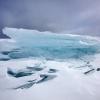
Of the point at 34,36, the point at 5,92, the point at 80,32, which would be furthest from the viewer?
the point at 80,32

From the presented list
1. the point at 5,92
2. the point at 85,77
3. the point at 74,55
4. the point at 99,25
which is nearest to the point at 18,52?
the point at 5,92

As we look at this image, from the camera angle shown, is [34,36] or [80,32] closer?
[34,36]

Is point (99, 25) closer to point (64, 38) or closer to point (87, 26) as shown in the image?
point (87, 26)

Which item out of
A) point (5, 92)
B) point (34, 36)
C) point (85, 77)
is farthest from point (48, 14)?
point (5, 92)

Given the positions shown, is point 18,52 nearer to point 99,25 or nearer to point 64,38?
point 64,38

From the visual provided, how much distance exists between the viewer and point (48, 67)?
141 cm

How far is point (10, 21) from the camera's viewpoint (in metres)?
1.41

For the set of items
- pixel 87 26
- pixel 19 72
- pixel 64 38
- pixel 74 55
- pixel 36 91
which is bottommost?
pixel 36 91

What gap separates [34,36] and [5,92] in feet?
1.52

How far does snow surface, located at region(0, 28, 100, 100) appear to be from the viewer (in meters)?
1.34

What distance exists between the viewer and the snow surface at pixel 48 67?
134 centimetres

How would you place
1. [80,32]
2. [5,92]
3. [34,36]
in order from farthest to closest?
[80,32] → [34,36] → [5,92]

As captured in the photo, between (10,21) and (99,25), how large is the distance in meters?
0.76

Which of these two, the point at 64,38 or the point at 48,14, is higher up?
the point at 48,14
